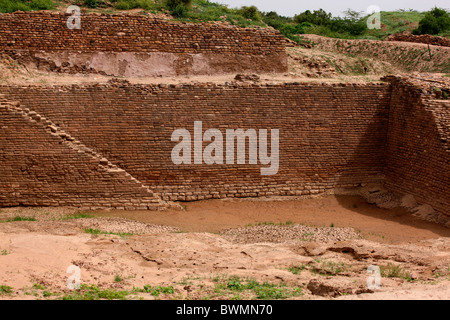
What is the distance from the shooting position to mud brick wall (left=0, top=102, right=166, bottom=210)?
1528cm

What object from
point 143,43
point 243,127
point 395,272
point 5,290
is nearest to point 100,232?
point 5,290

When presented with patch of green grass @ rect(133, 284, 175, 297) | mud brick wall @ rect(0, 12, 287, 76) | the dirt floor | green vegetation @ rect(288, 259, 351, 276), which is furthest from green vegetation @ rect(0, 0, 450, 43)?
patch of green grass @ rect(133, 284, 175, 297)

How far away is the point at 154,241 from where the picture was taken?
42.2ft

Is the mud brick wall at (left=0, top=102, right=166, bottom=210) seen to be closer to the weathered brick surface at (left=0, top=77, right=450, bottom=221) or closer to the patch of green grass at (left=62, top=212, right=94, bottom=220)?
the weathered brick surface at (left=0, top=77, right=450, bottom=221)

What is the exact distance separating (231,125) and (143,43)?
4176 millimetres

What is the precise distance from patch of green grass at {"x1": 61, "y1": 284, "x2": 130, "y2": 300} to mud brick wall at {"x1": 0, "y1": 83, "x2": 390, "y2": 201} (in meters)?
6.64

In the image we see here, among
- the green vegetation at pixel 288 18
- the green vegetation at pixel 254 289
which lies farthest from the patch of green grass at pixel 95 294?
the green vegetation at pixel 288 18

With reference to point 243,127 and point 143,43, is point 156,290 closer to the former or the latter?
point 243,127

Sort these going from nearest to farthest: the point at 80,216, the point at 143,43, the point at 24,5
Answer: the point at 80,216, the point at 143,43, the point at 24,5

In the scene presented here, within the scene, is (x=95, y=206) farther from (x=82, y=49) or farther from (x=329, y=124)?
(x=329, y=124)

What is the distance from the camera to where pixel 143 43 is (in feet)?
61.3

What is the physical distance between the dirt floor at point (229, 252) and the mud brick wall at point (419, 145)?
2.49ft

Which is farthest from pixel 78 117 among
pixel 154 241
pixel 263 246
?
pixel 263 246


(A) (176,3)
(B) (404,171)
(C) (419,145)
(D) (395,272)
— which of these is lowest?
(D) (395,272)
